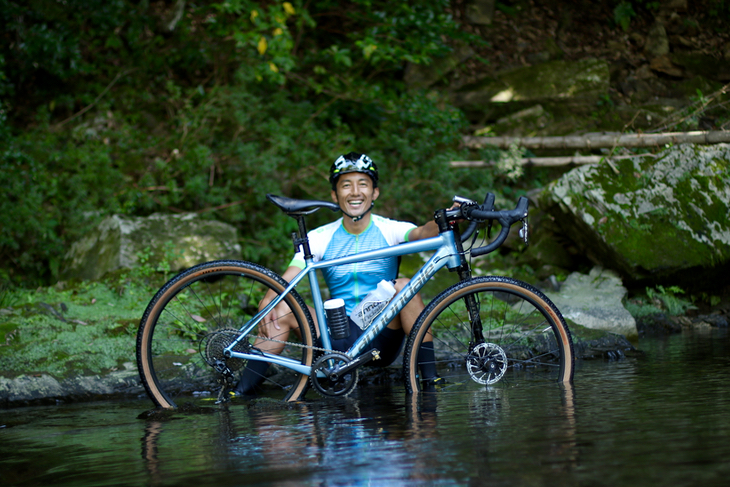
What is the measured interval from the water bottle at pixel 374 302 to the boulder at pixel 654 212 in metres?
3.76

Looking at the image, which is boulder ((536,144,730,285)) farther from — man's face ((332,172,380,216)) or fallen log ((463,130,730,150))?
man's face ((332,172,380,216))

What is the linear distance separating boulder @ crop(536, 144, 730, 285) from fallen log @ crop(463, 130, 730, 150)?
97 centimetres

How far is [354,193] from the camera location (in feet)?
13.5

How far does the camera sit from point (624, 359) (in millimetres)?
4914

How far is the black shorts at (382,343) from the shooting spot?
3.95 m

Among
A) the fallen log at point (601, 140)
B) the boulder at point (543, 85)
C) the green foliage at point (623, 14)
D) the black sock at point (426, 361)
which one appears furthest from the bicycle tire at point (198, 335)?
the green foliage at point (623, 14)

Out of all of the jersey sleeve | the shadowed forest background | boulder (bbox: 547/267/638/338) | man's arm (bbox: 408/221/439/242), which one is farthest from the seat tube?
the shadowed forest background

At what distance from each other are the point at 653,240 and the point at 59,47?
8.14 metres

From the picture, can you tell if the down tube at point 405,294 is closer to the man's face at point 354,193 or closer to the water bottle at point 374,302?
the water bottle at point 374,302

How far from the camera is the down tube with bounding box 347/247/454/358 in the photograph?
3.82m

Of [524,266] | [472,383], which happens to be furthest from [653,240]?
[472,383]

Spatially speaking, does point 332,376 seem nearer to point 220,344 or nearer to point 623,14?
point 220,344

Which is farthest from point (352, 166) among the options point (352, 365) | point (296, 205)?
point (352, 365)

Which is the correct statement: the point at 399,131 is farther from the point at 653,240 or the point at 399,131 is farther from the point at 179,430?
the point at 179,430
